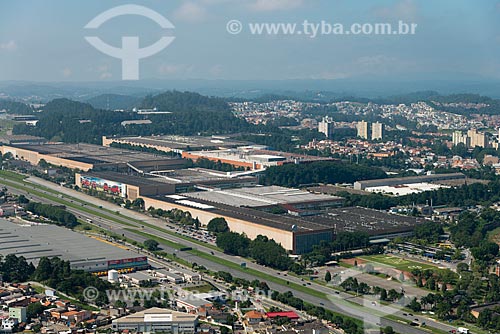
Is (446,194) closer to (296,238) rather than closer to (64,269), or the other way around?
(296,238)

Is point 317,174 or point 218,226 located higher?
point 317,174

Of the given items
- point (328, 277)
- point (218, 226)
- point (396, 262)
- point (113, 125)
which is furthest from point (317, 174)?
point (113, 125)

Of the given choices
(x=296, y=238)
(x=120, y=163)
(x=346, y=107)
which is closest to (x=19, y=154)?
(x=120, y=163)

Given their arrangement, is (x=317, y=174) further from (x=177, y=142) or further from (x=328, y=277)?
(x=328, y=277)

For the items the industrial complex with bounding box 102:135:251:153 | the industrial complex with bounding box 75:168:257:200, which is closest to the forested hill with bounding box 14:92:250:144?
the industrial complex with bounding box 102:135:251:153

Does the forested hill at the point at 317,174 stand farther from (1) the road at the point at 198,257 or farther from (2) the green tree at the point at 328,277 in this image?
(2) the green tree at the point at 328,277
